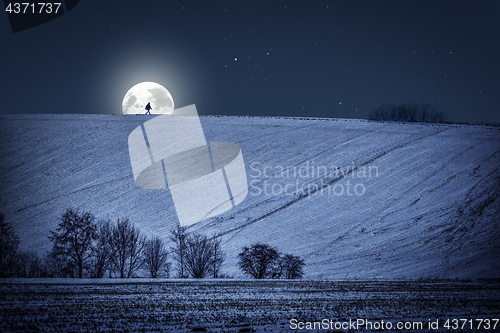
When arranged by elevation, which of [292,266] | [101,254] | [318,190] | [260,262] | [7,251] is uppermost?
[318,190]

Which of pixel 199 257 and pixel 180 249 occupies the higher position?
pixel 180 249

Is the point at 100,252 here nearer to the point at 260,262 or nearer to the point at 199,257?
the point at 199,257

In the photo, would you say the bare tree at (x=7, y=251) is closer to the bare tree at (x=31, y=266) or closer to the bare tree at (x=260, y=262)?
the bare tree at (x=31, y=266)

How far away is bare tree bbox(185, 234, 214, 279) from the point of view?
26078 mm

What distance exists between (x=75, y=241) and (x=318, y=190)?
1537cm

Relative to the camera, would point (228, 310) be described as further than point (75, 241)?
No

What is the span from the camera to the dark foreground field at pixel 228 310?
9.61 meters

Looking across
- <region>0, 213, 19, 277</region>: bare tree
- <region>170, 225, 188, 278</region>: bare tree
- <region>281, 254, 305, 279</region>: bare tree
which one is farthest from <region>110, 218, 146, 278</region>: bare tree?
<region>281, 254, 305, 279</region>: bare tree

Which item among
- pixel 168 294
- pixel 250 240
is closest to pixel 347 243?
pixel 250 240

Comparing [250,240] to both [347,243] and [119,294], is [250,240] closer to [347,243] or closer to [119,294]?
[347,243]

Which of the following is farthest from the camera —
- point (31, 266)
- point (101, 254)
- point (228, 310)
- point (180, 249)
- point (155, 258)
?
point (180, 249)

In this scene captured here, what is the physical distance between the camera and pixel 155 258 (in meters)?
26.1

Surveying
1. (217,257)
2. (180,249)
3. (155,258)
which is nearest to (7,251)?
(155,258)

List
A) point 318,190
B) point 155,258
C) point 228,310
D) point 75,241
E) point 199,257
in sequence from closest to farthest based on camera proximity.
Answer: point 228,310 → point 75,241 → point 155,258 → point 199,257 → point 318,190
